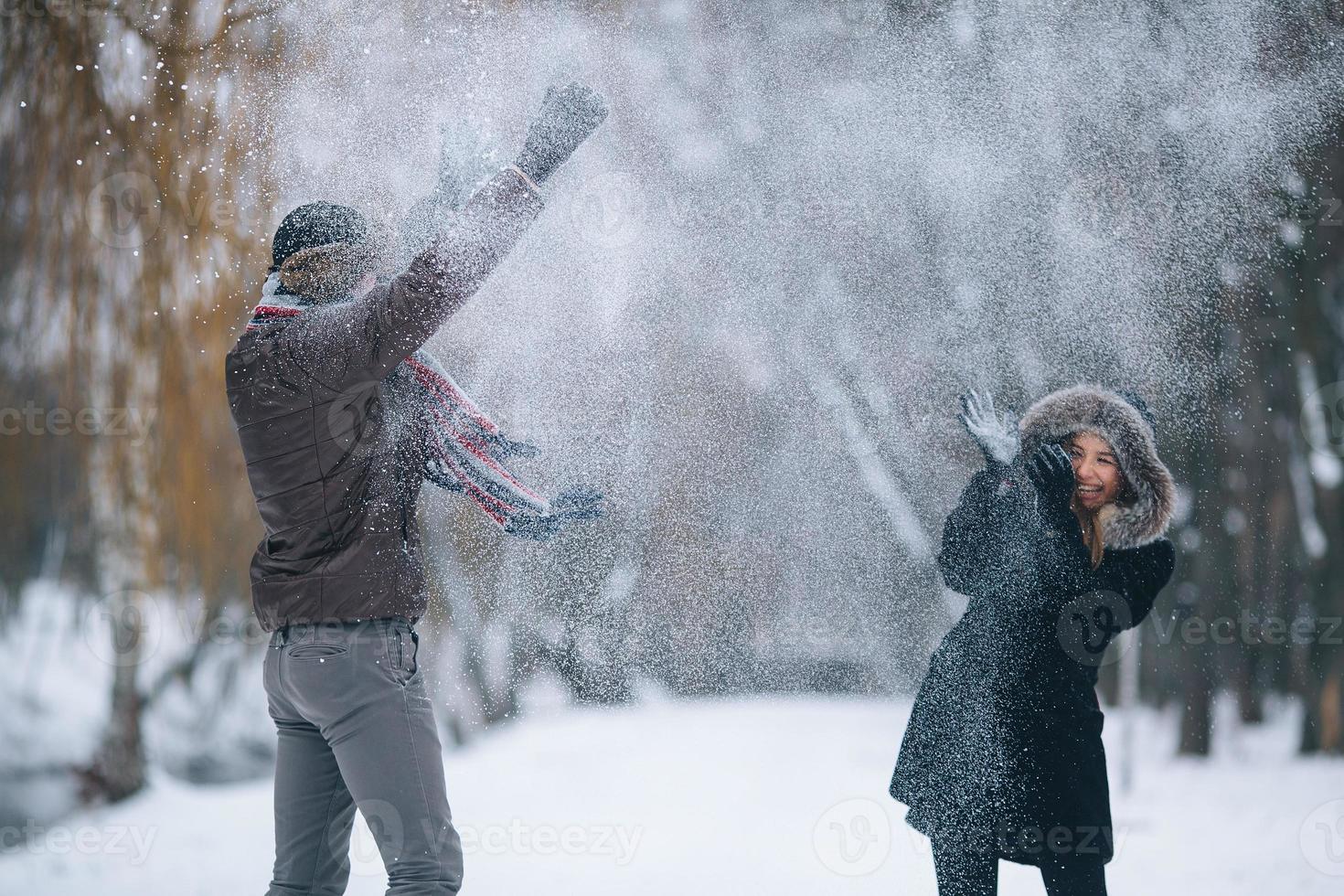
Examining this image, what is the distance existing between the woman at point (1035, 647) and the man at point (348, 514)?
1045 millimetres

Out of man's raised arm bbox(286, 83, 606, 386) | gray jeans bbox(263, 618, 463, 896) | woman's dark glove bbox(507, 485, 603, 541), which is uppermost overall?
man's raised arm bbox(286, 83, 606, 386)

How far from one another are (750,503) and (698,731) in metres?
1.00

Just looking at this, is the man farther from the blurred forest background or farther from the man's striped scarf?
the blurred forest background

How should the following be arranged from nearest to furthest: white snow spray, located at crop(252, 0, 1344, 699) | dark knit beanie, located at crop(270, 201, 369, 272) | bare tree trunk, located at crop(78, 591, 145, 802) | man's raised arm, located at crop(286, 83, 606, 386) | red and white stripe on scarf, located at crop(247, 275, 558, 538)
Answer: man's raised arm, located at crop(286, 83, 606, 386) → dark knit beanie, located at crop(270, 201, 369, 272) → red and white stripe on scarf, located at crop(247, 275, 558, 538) → white snow spray, located at crop(252, 0, 1344, 699) → bare tree trunk, located at crop(78, 591, 145, 802)

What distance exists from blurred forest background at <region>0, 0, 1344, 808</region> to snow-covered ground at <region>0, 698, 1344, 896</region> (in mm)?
201

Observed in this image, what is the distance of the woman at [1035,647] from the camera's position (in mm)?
2010

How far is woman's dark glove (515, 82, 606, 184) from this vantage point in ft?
5.23

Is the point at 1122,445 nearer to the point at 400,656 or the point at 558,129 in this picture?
the point at 558,129

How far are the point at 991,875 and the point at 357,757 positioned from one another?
133 cm

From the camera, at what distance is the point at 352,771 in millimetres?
1545

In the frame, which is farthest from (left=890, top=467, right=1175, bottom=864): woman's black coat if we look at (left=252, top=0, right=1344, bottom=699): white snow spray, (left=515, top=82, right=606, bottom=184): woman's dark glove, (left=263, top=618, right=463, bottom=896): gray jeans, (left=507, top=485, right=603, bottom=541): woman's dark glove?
(left=252, top=0, right=1344, bottom=699): white snow spray

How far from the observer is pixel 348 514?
64.9 inches

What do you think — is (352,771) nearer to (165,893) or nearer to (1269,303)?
(165,893)

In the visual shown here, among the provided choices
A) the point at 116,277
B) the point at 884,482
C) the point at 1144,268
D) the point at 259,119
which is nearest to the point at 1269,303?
the point at 1144,268
